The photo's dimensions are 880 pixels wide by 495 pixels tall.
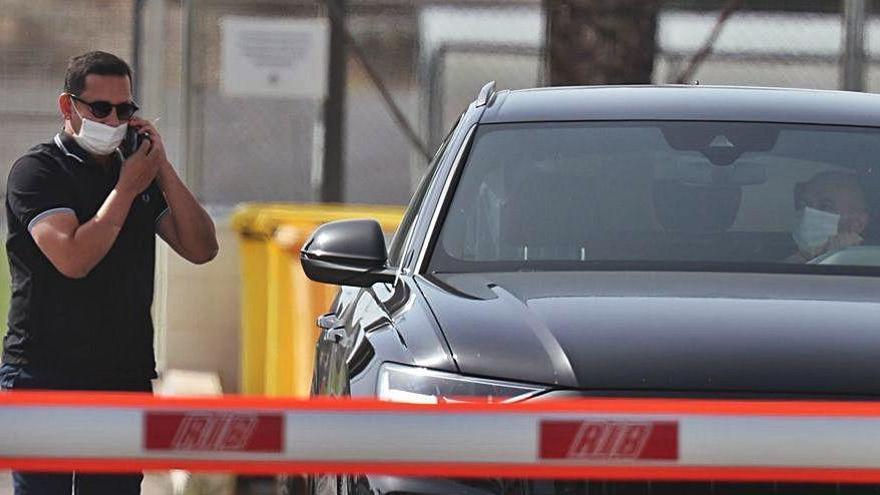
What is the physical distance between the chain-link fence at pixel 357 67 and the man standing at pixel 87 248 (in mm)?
6979

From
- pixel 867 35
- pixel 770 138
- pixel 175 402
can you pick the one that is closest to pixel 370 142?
pixel 867 35

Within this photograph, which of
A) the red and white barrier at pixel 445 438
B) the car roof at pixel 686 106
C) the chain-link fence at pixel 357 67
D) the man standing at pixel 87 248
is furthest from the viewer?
the chain-link fence at pixel 357 67

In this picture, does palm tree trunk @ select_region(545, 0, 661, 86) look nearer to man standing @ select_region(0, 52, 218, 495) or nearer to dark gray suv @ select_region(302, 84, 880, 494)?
dark gray suv @ select_region(302, 84, 880, 494)

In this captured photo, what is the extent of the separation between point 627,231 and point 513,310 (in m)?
0.88

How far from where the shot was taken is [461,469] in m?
3.35

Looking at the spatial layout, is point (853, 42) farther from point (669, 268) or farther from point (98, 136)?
point (98, 136)

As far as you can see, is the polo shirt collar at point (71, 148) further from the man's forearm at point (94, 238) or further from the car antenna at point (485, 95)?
the car antenna at point (485, 95)

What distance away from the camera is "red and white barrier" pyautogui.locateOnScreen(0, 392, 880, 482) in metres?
3.33

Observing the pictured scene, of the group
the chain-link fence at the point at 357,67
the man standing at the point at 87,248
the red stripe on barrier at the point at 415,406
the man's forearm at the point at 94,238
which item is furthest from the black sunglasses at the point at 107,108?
the chain-link fence at the point at 357,67

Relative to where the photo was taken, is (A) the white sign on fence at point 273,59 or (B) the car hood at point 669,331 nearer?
(B) the car hood at point 669,331

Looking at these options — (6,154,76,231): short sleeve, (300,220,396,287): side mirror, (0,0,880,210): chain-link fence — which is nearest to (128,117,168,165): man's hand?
(6,154,76,231): short sleeve

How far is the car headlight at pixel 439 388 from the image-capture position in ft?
14.5

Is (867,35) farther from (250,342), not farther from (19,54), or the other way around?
(19,54)

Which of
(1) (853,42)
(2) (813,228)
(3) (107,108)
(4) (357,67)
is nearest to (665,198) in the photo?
(2) (813,228)
